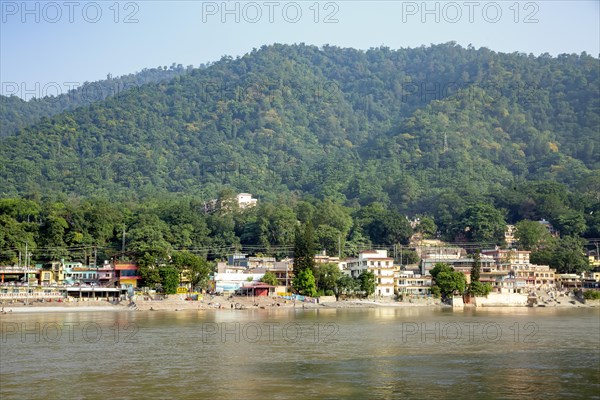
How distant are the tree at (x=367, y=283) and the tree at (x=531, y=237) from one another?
32.0 meters

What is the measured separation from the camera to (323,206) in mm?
102375

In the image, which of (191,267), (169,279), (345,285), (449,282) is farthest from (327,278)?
(169,279)

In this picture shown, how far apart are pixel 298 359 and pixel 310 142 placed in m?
148

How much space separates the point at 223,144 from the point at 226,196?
5589cm

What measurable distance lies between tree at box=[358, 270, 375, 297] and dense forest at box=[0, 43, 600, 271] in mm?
17048

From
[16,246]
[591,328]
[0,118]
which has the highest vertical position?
[0,118]

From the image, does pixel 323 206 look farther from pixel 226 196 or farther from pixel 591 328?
pixel 591 328

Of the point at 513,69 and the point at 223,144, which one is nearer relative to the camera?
the point at 223,144

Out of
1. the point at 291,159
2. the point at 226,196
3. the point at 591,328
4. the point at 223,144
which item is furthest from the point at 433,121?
the point at 591,328

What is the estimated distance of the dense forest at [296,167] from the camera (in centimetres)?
9112

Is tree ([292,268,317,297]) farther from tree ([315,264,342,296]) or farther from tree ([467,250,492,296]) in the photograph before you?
tree ([467,250,492,296])

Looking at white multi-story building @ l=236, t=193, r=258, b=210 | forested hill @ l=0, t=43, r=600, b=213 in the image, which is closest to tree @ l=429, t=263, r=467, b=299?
white multi-story building @ l=236, t=193, r=258, b=210

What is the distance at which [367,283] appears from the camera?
72.0 meters

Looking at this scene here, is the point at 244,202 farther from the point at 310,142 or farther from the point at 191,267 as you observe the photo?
the point at 310,142
